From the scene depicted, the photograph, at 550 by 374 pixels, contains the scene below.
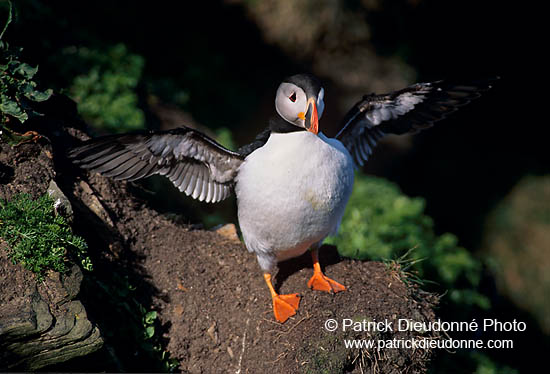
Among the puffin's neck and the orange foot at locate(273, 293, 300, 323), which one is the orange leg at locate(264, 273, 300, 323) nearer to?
the orange foot at locate(273, 293, 300, 323)

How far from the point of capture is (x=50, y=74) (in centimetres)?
602

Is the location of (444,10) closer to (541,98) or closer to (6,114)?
(541,98)

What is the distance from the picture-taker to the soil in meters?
3.81

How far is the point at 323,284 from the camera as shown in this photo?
13.8 ft

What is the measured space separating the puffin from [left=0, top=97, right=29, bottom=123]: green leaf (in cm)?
49

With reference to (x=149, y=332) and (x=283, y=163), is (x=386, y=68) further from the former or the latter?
(x=149, y=332)

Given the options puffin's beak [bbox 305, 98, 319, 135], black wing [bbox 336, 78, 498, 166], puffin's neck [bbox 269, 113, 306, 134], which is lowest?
puffin's neck [bbox 269, 113, 306, 134]

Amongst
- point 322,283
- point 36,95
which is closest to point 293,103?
point 322,283

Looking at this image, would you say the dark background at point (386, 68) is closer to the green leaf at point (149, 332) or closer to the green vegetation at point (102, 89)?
the green vegetation at point (102, 89)

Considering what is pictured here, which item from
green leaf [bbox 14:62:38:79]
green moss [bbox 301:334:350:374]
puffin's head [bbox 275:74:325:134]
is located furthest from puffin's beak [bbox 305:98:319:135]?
green leaf [bbox 14:62:38:79]

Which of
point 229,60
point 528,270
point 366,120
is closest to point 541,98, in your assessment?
point 528,270

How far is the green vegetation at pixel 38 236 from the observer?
3264mm

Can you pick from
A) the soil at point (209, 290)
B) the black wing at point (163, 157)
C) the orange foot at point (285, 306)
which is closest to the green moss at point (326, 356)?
the soil at point (209, 290)

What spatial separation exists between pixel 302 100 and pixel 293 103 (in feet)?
0.26
